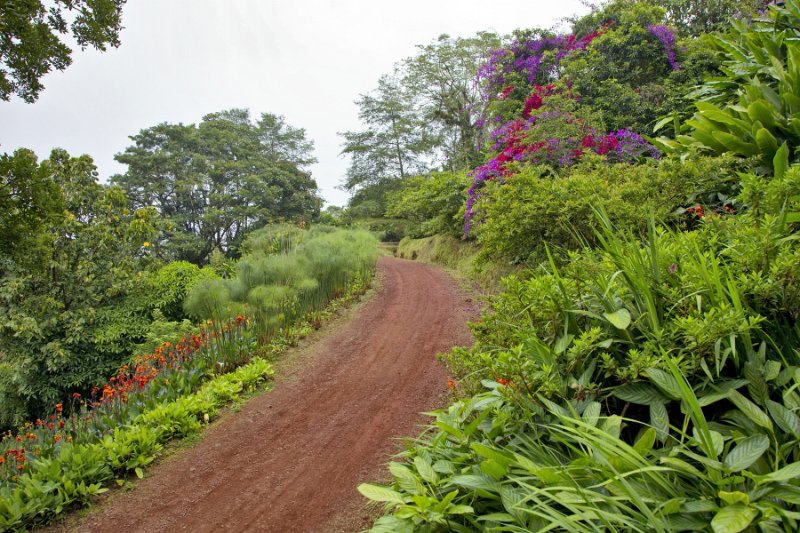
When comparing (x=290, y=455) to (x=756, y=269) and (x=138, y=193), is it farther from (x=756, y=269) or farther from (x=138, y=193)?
(x=138, y=193)

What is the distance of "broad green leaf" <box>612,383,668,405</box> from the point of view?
52.9 inches

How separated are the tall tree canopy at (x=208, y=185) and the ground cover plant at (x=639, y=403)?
19.6 meters

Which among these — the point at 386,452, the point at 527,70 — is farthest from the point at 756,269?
the point at 527,70

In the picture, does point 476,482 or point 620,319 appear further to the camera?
point 620,319

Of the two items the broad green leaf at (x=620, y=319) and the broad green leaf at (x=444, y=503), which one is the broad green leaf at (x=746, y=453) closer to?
the broad green leaf at (x=620, y=319)

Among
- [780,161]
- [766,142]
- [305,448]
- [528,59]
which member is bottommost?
[305,448]

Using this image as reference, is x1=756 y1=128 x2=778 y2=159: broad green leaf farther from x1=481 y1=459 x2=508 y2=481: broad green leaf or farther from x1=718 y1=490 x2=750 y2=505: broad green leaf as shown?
x1=481 y1=459 x2=508 y2=481: broad green leaf

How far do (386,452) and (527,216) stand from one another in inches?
113

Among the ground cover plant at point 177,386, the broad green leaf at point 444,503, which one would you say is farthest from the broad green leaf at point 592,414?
the ground cover plant at point 177,386

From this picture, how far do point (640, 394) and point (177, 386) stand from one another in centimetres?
491

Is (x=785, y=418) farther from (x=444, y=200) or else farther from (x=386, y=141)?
(x=386, y=141)

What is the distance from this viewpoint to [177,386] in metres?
4.73

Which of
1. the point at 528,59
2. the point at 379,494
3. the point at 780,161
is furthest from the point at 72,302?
the point at 528,59

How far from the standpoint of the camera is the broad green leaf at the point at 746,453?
1.00 m
